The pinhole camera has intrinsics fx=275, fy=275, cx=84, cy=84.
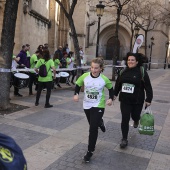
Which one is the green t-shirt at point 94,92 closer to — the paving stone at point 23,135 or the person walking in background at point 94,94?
the person walking in background at point 94,94

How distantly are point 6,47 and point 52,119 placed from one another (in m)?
2.45

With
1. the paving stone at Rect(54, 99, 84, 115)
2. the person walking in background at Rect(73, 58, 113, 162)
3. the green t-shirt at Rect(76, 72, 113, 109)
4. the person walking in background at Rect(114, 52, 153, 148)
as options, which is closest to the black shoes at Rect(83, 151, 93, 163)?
the person walking in background at Rect(73, 58, 113, 162)

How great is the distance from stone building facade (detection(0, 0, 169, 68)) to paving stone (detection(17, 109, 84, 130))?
8380mm

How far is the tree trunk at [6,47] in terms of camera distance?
24.7 feet

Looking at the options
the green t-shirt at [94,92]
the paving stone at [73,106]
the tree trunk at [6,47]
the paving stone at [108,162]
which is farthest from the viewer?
the paving stone at [73,106]

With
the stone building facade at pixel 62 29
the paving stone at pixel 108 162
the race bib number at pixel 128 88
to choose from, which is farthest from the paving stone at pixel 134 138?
the stone building facade at pixel 62 29

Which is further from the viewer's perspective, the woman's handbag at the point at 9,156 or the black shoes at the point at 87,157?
the black shoes at the point at 87,157

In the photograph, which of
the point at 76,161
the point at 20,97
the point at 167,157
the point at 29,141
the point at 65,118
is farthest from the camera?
the point at 20,97

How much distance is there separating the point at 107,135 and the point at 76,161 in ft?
5.27

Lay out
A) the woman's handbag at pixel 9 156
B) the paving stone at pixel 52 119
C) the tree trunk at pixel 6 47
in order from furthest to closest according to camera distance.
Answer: the tree trunk at pixel 6 47 → the paving stone at pixel 52 119 → the woman's handbag at pixel 9 156

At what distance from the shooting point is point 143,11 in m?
35.0

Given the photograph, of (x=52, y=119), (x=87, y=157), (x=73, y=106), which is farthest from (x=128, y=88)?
(x=73, y=106)

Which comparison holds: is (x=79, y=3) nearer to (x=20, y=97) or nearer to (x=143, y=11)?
(x=143, y=11)

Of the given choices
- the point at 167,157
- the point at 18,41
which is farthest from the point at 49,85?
the point at 18,41
